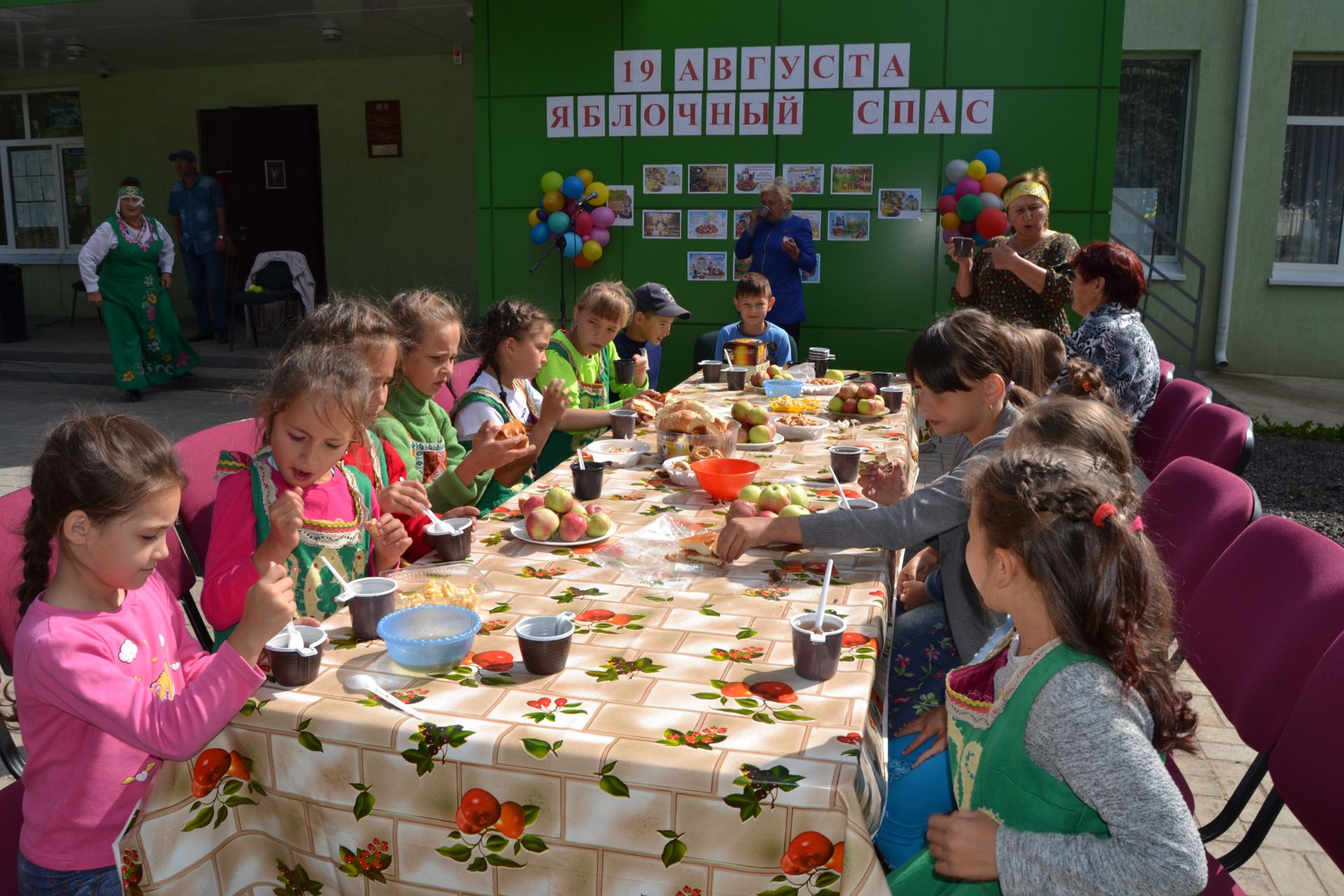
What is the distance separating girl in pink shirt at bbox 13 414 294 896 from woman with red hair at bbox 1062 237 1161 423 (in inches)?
135

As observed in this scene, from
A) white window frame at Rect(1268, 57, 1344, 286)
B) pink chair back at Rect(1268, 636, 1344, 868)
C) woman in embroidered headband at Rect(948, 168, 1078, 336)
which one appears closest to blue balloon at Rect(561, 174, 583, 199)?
woman in embroidered headband at Rect(948, 168, 1078, 336)

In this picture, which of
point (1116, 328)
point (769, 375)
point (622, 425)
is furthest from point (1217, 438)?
point (769, 375)

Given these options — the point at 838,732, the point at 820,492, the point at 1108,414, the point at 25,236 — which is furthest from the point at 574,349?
the point at 25,236

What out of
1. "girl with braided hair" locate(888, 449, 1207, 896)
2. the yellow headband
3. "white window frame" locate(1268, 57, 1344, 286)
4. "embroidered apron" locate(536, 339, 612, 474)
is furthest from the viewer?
"white window frame" locate(1268, 57, 1344, 286)

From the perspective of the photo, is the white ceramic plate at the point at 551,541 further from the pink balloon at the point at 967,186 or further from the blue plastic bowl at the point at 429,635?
the pink balloon at the point at 967,186

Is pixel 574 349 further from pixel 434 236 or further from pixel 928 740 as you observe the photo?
pixel 434 236

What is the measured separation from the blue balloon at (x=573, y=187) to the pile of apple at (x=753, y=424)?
5.00 metres

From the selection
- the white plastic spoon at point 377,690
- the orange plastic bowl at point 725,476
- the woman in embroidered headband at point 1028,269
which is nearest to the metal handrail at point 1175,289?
the woman in embroidered headband at point 1028,269

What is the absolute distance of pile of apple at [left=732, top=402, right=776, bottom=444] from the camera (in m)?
3.52

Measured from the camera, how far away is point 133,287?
352 inches

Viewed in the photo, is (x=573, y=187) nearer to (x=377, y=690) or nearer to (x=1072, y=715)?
(x=377, y=690)

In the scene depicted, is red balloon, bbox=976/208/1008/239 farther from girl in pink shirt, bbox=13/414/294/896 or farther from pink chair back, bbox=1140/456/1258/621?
girl in pink shirt, bbox=13/414/294/896

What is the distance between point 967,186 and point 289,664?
711 cm

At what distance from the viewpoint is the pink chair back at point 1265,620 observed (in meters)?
1.72
